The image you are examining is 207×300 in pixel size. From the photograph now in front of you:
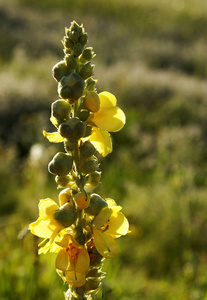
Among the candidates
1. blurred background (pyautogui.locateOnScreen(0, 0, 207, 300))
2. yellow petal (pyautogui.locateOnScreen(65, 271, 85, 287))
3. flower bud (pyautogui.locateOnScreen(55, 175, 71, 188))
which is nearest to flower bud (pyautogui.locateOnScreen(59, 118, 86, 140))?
flower bud (pyautogui.locateOnScreen(55, 175, 71, 188))

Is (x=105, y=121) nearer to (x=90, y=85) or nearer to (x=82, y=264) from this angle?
(x=90, y=85)

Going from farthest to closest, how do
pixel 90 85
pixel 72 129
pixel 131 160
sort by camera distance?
pixel 131 160, pixel 90 85, pixel 72 129

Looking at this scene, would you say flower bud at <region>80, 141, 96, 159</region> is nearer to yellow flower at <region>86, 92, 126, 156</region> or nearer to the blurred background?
yellow flower at <region>86, 92, 126, 156</region>

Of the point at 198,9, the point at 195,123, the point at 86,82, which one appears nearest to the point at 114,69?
the point at 195,123

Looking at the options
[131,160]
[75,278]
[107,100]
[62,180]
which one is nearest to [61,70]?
[107,100]

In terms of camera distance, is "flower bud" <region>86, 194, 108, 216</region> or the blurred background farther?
the blurred background
